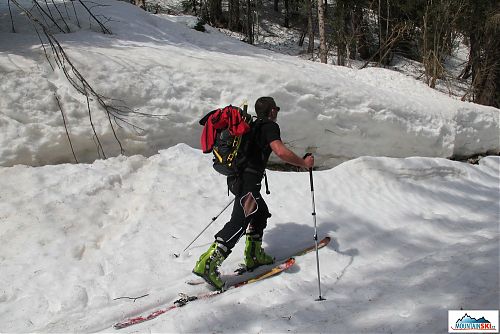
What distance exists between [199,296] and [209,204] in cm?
210

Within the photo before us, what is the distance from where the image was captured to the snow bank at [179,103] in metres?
6.39

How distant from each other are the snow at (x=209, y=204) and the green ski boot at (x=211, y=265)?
0.21 metres

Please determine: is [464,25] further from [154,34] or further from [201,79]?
[201,79]

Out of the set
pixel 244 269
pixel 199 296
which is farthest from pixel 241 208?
pixel 199 296

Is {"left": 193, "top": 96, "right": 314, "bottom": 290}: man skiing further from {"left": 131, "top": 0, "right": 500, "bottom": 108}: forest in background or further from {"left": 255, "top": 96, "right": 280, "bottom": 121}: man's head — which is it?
{"left": 131, "top": 0, "right": 500, "bottom": 108}: forest in background

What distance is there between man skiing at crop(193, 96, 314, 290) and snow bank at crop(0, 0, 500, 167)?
3.08 metres

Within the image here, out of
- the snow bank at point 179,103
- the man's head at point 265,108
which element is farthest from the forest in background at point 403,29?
the man's head at point 265,108

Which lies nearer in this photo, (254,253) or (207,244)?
(254,253)

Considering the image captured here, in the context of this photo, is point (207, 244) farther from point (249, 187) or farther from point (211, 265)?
point (249, 187)

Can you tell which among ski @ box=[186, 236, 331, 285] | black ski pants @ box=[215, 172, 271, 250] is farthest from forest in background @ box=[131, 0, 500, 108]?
black ski pants @ box=[215, 172, 271, 250]

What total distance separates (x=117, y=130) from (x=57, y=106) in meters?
0.95

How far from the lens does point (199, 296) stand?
444cm

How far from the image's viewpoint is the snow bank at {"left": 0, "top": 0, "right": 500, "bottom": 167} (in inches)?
251

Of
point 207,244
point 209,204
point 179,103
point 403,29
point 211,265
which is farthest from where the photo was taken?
point 403,29
